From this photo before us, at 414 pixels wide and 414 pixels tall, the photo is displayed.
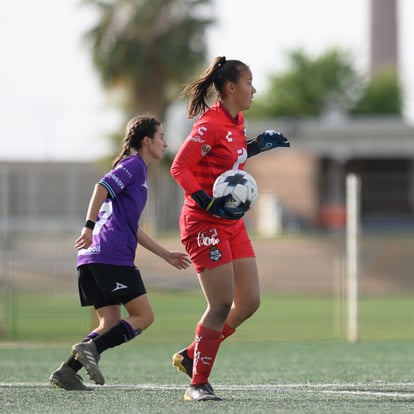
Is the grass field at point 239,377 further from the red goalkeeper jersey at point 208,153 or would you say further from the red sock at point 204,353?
the red goalkeeper jersey at point 208,153

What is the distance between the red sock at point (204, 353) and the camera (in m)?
7.17

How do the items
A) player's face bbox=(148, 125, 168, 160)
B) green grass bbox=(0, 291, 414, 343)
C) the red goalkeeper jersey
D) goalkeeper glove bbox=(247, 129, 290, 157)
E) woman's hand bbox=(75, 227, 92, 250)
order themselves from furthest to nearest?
green grass bbox=(0, 291, 414, 343), player's face bbox=(148, 125, 168, 160), goalkeeper glove bbox=(247, 129, 290, 157), woman's hand bbox=(75, 227, 92, 250), the red goalkeeper jersey

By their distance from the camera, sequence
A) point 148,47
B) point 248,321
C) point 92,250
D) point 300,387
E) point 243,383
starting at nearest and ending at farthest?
point 92,250, point 300,387, point 243,383, point 248,321, point 148,47

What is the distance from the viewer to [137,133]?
804cm

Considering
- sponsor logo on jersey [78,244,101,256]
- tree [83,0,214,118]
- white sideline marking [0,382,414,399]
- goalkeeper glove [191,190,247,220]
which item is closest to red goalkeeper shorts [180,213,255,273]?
goalkeeper glove [191,190,247,220]

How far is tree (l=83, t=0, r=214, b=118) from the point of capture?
38125 mm

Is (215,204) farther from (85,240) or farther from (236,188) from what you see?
(85,240)

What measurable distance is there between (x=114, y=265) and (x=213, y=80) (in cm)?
139

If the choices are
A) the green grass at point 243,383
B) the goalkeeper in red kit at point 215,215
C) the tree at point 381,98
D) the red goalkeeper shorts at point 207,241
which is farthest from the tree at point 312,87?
the red goalkeeper shorts at point 207,241

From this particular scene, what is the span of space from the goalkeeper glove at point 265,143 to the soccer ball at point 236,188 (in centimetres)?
56

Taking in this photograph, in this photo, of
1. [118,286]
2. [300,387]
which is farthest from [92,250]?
[300,387]

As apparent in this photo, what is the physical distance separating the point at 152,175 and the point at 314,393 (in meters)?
30.3

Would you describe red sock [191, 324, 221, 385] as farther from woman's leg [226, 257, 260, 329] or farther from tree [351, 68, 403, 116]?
tree [351, 68, 403, 116]

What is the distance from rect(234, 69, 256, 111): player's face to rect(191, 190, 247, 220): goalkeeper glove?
713mm
